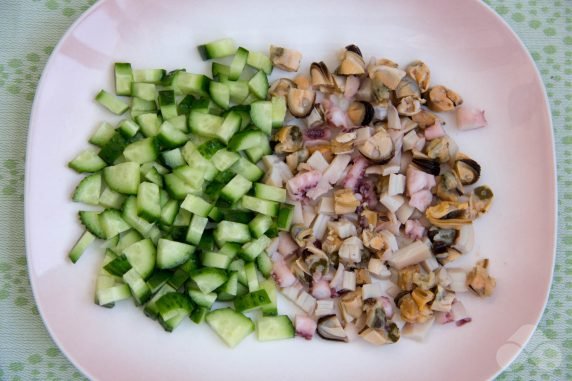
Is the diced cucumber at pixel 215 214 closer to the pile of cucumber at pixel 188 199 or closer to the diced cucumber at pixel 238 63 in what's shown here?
the pile of cucumber at pixel 188 199

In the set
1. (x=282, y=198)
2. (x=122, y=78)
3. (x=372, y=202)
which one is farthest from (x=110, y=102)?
(x=372, y=202)

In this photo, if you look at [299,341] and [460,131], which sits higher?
[460,131]

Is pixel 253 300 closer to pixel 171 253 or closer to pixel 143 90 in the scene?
pixel 171 253

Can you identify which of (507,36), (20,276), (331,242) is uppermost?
(507,36)

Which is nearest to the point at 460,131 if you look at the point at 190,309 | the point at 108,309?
the point at 190,309

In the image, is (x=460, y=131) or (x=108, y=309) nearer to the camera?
(x=108, y=309)

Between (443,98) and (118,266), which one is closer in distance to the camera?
(118,266)

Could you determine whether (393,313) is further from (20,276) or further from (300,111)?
(20,276)
